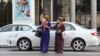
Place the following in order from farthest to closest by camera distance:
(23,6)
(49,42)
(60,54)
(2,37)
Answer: (23,6), (2,37), (49,42), (60,54)

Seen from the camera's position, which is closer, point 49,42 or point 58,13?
point 49,42

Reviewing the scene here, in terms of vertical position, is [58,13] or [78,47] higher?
[58,13]

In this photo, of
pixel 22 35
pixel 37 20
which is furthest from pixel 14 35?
pixel 37 20

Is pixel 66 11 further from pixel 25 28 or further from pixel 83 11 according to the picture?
pixel 25 28

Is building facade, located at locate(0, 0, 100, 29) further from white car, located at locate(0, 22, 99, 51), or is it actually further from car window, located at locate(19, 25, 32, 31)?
white car, located at locate(0, 22, 99, 51)

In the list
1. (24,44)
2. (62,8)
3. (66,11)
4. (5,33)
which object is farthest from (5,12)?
(24,44)

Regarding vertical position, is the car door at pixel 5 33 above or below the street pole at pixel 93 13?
below

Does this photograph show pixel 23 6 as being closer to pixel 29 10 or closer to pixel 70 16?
pixel 29 10

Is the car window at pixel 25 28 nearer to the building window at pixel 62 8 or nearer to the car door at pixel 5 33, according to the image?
the car door at pixel 5 33

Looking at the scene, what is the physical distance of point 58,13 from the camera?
3472cm

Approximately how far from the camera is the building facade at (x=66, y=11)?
34.0m

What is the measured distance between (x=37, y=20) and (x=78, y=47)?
15.5 metres

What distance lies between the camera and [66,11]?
3497 cm

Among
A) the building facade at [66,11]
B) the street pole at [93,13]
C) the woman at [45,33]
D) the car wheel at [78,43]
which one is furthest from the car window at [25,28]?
the street pole at [93,13]
